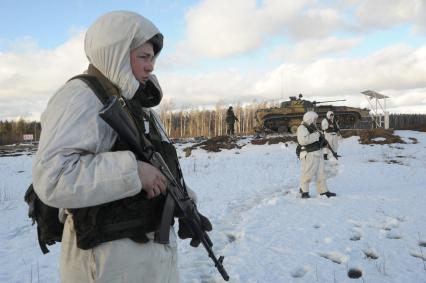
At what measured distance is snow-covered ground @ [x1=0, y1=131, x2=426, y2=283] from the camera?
4570 mm

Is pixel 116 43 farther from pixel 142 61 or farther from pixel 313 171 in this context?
pixel 313 171

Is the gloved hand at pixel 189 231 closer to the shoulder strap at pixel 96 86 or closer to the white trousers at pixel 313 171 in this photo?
the shoulder strap at pixel 96 86

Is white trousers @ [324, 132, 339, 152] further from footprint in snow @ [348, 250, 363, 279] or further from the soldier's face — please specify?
the soldier's face

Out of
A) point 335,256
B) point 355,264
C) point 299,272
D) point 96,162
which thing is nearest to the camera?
point 96,162

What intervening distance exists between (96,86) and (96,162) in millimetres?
350

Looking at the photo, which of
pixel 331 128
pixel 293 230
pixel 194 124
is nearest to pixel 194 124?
pixel 194 124

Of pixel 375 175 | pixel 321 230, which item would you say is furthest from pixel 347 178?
pixel 321 230

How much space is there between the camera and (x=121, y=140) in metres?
1.73

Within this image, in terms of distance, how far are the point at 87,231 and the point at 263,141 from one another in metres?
19.5

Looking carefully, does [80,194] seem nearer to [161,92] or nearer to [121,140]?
[121,140]

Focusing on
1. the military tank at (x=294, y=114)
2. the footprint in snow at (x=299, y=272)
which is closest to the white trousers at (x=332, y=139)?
the military tank at (x=294, y=114)

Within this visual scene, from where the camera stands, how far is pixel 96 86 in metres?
1.70

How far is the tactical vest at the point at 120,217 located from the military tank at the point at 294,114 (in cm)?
2471

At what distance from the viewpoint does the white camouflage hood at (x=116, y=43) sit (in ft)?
5.74
